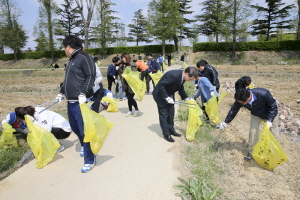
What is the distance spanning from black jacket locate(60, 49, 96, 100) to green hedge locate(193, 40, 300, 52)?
2884cm

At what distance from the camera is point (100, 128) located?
3.18 meters

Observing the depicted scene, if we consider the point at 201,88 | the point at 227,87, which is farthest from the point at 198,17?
the point at 201,88

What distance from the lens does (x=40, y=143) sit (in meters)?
3.34

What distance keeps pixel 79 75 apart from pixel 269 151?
294cm

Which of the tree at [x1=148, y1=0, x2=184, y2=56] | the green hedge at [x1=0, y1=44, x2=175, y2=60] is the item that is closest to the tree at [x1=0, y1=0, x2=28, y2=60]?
the green hedge at [x1=0, y1=44, x2=175, y2=60]

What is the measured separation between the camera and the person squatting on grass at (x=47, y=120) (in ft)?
12.0

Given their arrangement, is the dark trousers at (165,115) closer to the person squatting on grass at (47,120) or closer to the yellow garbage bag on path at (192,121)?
the yellow garbage bag on path at (192,121)

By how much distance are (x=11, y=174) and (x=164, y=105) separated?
2730 millimetres

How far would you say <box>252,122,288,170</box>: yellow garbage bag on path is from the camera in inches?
124

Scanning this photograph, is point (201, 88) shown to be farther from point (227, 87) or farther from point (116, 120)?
point (227, 87)

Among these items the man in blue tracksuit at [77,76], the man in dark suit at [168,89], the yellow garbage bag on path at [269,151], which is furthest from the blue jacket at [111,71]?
the yellow garbage bag on path at [269,151]

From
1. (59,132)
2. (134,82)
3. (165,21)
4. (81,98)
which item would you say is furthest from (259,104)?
(165,21)

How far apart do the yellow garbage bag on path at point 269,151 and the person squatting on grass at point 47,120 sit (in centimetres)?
328

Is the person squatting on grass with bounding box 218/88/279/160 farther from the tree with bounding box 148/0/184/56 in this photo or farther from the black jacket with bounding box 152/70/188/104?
the tree with bounding box 148/0/184/56
